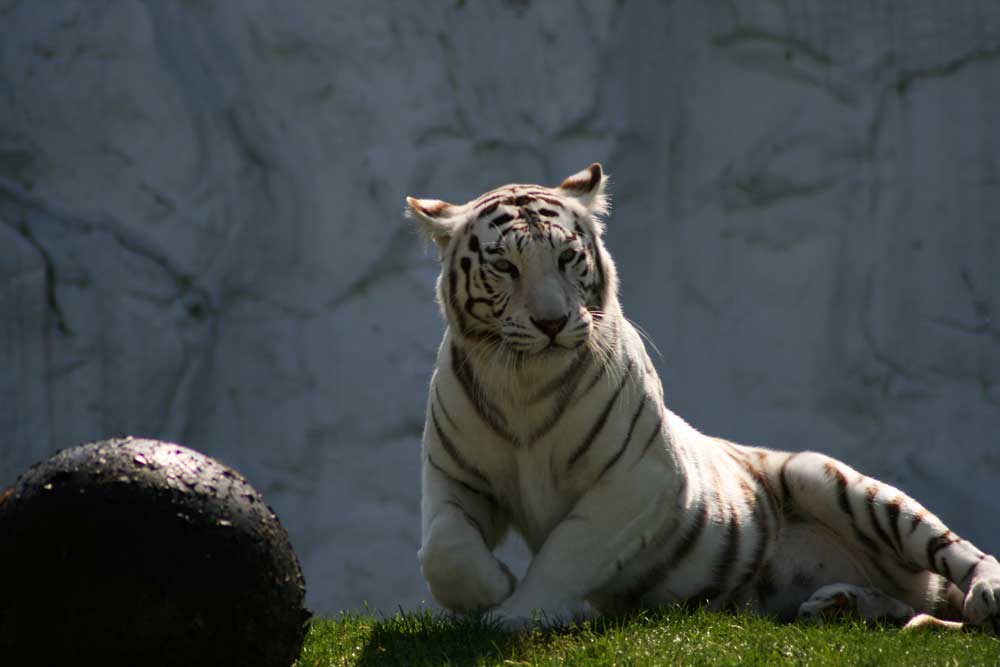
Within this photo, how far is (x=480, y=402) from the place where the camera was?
387cm

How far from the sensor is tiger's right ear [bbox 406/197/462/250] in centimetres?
408

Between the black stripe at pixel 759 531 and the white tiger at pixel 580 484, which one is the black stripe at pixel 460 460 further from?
the black stripe at pixel 759 531

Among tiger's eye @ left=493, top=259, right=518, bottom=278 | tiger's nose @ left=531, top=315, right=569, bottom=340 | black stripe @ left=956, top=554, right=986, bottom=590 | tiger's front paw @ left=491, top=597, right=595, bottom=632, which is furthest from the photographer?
black stripe @ left=956, top=554, right=986, bottom=590

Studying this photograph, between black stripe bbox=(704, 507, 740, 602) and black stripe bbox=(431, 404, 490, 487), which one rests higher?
black stripe bbox=(431, 404, 490, 487)

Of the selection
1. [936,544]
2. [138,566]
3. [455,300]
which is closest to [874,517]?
[936,544]

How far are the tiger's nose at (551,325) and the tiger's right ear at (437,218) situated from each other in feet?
1.86

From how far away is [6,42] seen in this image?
756 centimetres

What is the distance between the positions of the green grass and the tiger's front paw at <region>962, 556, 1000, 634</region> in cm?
9

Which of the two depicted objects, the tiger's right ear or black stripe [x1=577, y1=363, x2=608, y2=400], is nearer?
black stripe [x1=577, y1=363, x2=608, y2=400]

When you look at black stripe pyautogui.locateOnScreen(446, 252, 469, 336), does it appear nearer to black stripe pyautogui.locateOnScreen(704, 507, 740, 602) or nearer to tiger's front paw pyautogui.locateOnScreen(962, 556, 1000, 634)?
black stripe pyautogui.locateOnScreen(704, 507, 740, 602)

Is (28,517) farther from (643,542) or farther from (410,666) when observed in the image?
(643,542)

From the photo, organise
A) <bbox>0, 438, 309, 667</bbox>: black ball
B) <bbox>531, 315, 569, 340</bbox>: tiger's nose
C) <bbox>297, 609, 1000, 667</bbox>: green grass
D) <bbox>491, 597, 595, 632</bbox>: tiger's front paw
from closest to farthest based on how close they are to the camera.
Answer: <bbox>0, 438, 309, 667</bbox>: black ball
<bbox>297, 609, 1000, 667</bbox>: green grass
<bbox>491, 597, 595, 632</bbox>: tiger's front paw
<bbox>531, 315, 569, 340</bbox>: tiger's nose

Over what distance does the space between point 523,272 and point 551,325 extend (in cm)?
21

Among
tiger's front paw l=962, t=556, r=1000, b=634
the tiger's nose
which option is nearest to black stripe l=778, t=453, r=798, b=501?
tiger's front paw l=962, t=556, r=1000, b=634
